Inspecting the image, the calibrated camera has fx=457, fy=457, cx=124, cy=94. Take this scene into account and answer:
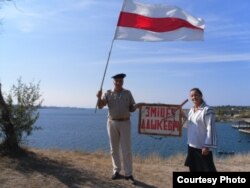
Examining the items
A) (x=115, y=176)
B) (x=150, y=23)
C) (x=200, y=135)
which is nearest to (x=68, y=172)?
(x=115, y=176)

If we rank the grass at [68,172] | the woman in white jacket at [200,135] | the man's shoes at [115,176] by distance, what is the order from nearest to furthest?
1. the woman in white jacket at [200,135]
2. the grass at [68,172]
3. the man's shoes at [115,176]

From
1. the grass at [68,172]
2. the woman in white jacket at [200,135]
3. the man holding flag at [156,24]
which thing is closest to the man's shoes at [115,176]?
the grass at [68,172]

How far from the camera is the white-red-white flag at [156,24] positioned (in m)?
9.98

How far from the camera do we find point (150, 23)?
10133mm

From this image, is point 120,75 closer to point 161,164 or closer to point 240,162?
point 161,164

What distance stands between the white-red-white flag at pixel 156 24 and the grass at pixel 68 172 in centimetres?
307

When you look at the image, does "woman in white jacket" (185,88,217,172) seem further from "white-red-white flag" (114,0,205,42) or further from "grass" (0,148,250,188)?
"white-red-white flag" (114,0,205,42)

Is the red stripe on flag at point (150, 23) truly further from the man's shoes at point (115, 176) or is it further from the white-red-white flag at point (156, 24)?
the man's shoes at point (115, 176)

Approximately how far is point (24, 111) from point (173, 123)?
3682mm

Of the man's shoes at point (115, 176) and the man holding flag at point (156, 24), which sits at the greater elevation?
the man holding flag at point (156, 24)

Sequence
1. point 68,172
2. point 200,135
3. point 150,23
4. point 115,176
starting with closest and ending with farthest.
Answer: point 200,135
point 115,176
point 68,172
point 150,23

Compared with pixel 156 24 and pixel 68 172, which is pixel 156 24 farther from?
pixel 68 172

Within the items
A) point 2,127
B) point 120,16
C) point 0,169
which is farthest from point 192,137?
point 2,127

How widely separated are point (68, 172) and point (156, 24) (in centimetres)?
379
